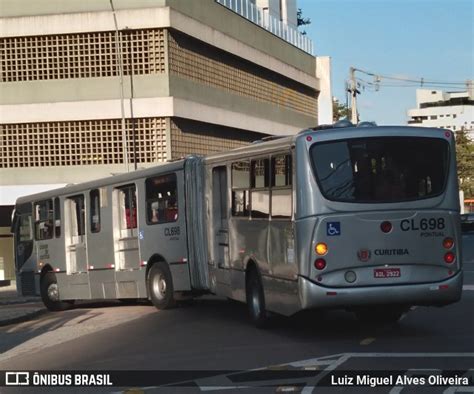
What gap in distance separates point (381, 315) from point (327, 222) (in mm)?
2936

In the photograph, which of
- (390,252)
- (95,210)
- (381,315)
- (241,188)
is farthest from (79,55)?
(390,252)

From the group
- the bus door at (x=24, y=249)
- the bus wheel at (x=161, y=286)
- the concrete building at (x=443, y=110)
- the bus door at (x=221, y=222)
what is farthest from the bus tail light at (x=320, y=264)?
the concrete building at (x=443, y=110)

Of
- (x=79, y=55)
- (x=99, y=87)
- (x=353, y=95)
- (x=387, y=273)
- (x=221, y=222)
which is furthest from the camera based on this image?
(x=353, y=95)

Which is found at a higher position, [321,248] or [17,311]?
[321,248]

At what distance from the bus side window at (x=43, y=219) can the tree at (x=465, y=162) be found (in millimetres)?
71381

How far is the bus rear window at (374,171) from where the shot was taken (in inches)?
460

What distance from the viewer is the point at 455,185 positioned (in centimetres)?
1206

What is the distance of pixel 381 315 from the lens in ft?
45.0

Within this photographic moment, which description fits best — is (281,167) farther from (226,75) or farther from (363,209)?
(226,75)

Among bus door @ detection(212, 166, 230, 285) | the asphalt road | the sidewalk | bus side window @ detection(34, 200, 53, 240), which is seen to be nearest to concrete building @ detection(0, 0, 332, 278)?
the sidewalk

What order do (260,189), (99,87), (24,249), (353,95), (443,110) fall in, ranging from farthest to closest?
(443,110)
(353,95)
(99,87)
(24,249)
(260,189)

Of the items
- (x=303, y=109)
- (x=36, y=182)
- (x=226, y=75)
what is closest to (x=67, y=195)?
(x=36, y=182)

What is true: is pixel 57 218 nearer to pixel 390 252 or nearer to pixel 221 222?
pixel 221 222

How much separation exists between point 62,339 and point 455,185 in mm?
6817
